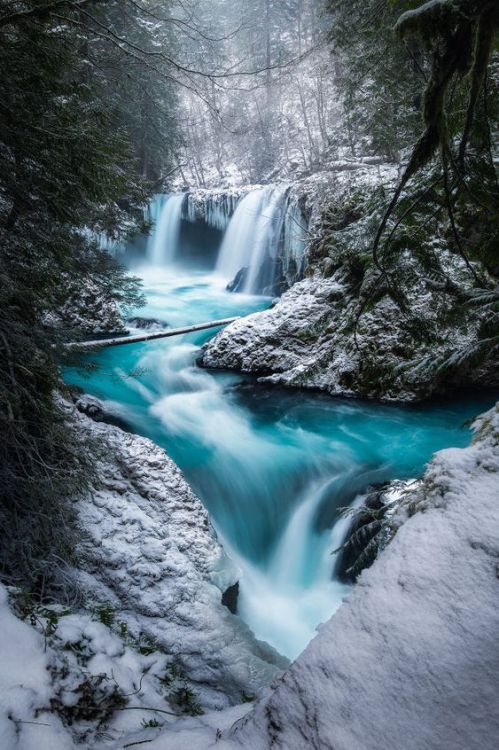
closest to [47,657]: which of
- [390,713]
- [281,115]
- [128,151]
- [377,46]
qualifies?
[390,713]

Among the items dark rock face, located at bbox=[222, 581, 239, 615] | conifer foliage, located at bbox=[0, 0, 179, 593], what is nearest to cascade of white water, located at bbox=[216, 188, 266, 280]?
conifer foliage, located at bbox=[0, 0, 179, 593]

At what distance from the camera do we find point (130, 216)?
7.21 meters

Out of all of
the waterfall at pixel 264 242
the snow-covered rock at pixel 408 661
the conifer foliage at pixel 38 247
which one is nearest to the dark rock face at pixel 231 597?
the conifer foliage at pixel 38 247

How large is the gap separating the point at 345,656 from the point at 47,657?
73.3 inches

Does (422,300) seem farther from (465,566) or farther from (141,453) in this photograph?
(465,566)

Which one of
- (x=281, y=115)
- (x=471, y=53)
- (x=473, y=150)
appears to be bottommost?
(x=471, y=53)

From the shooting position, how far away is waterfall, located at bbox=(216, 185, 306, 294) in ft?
52.5

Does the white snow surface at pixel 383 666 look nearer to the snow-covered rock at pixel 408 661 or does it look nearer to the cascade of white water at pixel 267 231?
the snow-covered rock at pixel 408 661

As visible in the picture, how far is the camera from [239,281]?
62.6 feet

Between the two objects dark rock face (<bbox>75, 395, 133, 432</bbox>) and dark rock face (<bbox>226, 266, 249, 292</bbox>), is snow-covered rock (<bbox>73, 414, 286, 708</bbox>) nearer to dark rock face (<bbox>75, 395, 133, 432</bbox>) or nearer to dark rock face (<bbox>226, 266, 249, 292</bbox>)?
dark rock face (<bbox>75, 395, 133, 432</bbox>)

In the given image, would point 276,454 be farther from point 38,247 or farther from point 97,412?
point 38,247

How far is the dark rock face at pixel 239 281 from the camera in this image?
18859 mm

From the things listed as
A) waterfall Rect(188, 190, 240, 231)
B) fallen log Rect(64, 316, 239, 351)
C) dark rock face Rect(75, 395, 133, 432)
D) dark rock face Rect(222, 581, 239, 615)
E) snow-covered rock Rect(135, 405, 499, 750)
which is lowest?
dark rock face Rect(222, 581, 239, 615)

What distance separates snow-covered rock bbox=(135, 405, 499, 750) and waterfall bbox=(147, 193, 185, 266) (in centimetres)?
2527
